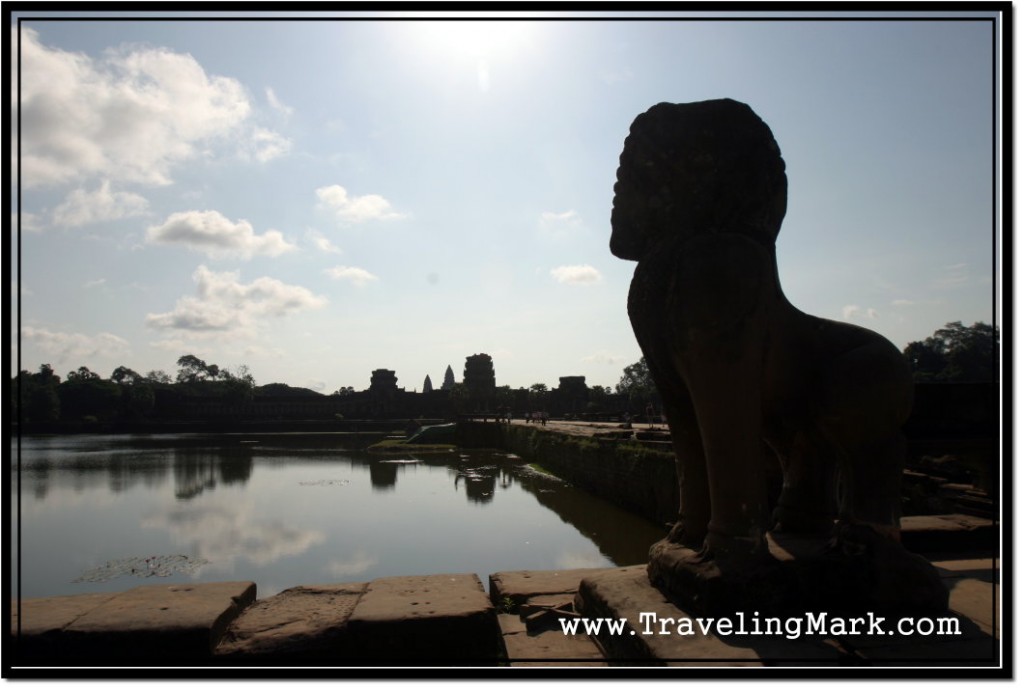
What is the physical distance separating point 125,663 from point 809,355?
105 inches

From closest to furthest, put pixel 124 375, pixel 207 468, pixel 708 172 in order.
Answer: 1. pixel 708 172
2. pixel 207 468
3. pixel 124 375

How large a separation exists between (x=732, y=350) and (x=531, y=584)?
5.56 feet

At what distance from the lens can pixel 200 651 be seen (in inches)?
96.7

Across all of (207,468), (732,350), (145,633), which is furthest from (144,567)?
(207,468)

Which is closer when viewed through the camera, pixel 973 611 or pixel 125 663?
pixel 125 663

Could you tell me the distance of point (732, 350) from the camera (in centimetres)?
250

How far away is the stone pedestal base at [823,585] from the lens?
7.77ft

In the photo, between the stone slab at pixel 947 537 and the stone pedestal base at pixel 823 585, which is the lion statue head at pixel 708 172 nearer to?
the stone pedestal base at pixel 823 585

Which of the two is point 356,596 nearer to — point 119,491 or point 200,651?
point 200,651

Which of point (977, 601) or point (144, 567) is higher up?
point (977, 601)

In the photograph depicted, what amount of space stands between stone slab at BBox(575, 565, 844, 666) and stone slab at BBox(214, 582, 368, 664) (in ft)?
3.20

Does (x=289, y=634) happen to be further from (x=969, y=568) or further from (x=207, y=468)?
(x=207, y=468)

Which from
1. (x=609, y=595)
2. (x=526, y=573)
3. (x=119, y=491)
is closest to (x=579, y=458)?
(x=119, y=491)

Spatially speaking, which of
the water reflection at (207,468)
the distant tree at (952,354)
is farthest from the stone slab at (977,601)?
the distant tree at (952,354)
